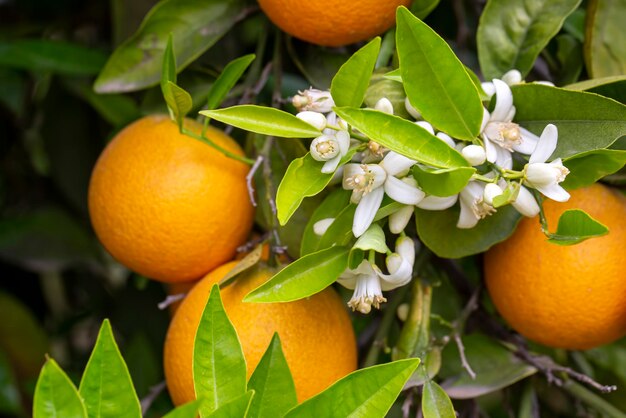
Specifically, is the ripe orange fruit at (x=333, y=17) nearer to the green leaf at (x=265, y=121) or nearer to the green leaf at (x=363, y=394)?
the green leaf at (x=265, y=121)

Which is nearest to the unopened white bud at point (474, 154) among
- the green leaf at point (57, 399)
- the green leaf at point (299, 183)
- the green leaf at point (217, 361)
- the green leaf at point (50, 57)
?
the green leaf at point (299, 183)

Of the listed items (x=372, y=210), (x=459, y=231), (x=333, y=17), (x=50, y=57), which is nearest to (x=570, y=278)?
(x=459, y=231)

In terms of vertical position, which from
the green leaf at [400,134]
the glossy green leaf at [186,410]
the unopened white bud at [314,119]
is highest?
the green leaf at [400,134]

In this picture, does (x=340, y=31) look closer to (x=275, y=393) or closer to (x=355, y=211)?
(x=355, y=211)

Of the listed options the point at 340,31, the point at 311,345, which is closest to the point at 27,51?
the point at 340,31

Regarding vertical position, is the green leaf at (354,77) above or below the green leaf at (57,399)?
above

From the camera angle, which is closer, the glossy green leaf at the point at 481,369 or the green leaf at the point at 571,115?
the green leaf at the point at 571,115

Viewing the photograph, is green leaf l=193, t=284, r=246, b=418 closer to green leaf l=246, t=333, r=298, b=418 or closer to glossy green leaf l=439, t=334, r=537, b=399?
green leaf l=246, t=333, r=298, b=418

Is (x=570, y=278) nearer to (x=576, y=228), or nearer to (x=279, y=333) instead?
(x=576, y=228)
